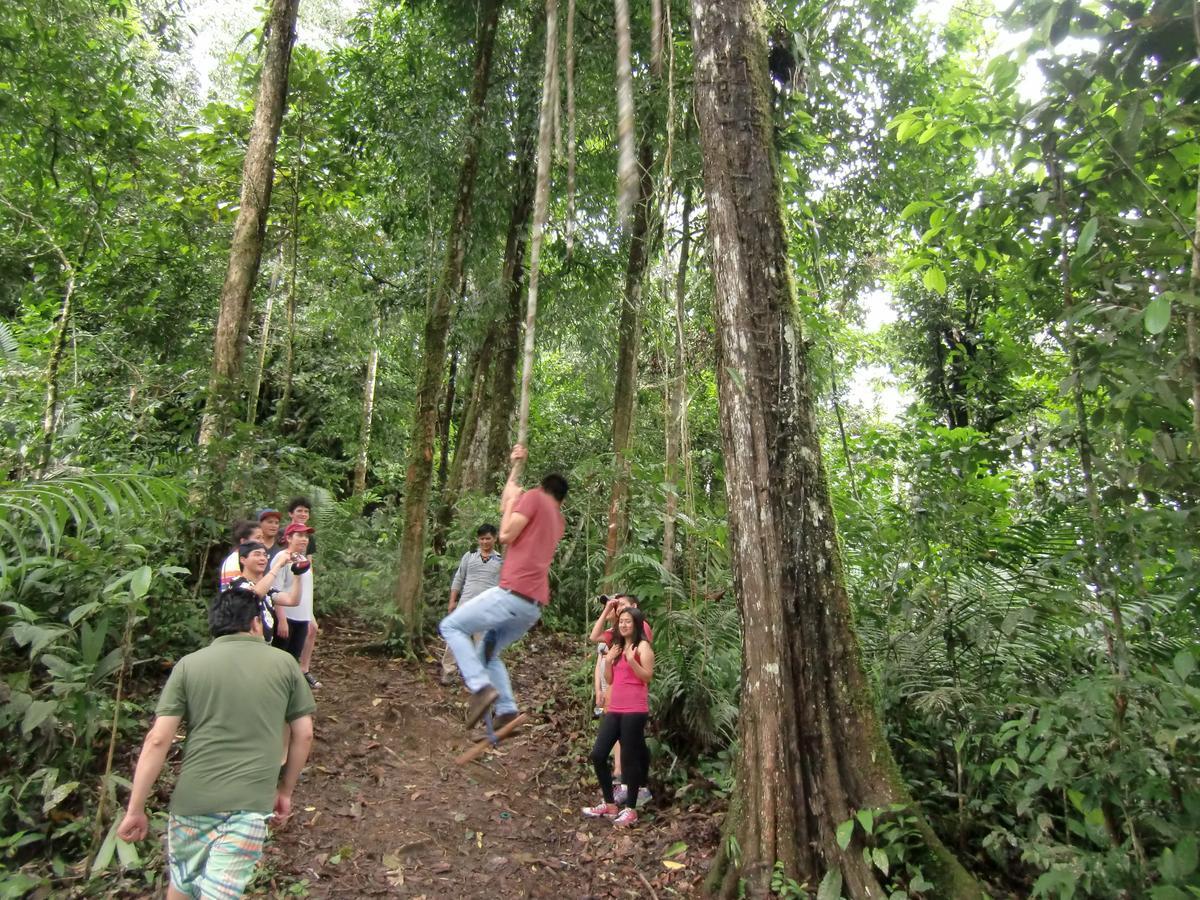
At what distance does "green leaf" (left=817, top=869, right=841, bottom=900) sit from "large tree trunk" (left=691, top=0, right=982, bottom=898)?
0.02 m

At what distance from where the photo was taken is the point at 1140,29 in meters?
3.42

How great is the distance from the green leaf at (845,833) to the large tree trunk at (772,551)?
127 millimetres

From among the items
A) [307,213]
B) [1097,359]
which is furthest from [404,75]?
[1097,359]

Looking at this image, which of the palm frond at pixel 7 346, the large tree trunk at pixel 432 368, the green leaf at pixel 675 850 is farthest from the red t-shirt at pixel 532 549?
the palm frond at pixel 7 346

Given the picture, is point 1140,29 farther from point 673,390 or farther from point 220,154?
point 220,154

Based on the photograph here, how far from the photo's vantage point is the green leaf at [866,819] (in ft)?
12.5

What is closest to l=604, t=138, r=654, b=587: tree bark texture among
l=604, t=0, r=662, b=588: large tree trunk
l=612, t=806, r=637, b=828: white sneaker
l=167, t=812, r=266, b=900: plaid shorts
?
l=604, t=0, r=662, b=588: large tree trunk

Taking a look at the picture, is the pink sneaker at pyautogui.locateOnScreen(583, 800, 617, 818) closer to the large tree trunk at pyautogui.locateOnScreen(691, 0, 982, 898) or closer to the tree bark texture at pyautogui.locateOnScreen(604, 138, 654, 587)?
the large tree trunk at pyautogui.locateOnScreen(691, 0, 982, 898)

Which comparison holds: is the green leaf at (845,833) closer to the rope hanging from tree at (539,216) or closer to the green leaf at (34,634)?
the rope hanging from tree at (539,216)

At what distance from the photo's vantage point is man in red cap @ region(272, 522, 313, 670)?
5750 mm

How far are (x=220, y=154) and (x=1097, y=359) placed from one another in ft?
37.8

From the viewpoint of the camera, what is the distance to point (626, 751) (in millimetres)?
5754

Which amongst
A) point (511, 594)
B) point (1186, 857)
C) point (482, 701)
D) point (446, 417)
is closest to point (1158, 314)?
point (1186, 857)

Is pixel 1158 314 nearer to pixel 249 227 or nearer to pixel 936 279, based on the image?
pixel 936 279
